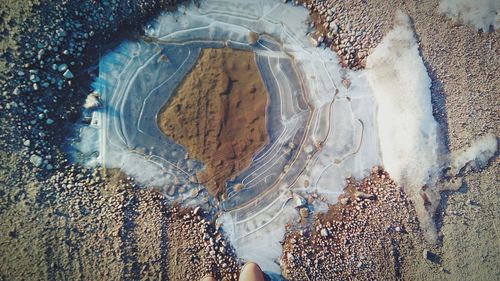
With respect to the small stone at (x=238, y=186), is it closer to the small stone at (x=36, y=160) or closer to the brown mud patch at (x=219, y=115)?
the brown mud patch at (x=219, y=115)

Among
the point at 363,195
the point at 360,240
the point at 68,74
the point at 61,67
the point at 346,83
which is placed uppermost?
the point at 61,67

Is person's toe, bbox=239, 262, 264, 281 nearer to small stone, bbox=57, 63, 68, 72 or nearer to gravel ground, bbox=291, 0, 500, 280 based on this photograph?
gravel ground, bbox=291, 0, 500, 280

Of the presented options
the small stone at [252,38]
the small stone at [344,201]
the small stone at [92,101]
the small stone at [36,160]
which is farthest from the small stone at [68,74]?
the small stone at [344,201]

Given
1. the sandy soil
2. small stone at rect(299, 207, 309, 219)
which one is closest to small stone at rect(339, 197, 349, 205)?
the sandy soil

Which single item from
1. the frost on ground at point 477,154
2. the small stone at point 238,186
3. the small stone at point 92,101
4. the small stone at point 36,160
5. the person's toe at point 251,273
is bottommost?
the person's toe at point 251,273

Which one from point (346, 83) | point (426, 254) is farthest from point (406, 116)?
point (426, 254)

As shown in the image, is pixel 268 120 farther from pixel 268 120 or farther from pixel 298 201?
pixel 298 201

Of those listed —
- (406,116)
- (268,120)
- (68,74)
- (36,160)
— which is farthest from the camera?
(268,120)
